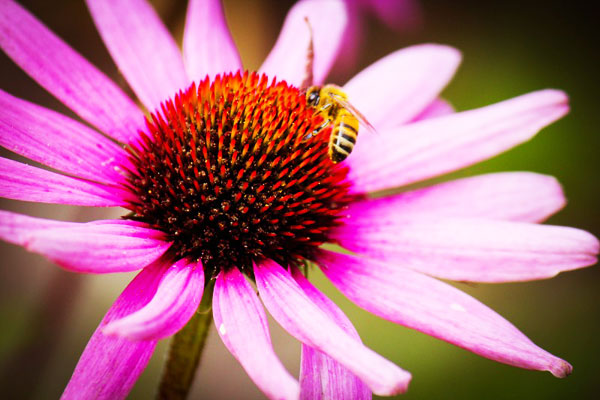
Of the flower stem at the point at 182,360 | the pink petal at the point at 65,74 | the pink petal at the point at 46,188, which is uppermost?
the pink petal at the point at 65,74

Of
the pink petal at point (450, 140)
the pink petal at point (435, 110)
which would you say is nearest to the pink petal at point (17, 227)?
the pink petal at point (450, 140)

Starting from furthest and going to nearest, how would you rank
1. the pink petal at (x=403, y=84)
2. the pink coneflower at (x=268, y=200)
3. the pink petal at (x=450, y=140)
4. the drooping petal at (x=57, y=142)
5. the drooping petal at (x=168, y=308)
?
1. the pink petal at (x=403, y=84)
2. the pink petal at (x=450, y=140)
3. the drooping petal at (x=57, y=142)
4. the pink coneflower at (x=268, y=200)
5. the drooping petal at (x=168, y=308)

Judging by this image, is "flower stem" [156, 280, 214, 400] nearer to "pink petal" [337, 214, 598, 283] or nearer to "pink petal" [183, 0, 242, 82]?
"pink petal" [337, 214, 598, 283]

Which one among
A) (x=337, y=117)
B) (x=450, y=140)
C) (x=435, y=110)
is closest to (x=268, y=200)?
(x=337, y=117)

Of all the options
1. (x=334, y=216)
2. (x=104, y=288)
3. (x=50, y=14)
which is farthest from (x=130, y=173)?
(x=50, y=14)

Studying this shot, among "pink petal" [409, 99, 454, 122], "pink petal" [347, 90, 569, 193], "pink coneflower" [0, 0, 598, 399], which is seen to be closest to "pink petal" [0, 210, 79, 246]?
"pink coneflower" [0, 0, 598, 399]

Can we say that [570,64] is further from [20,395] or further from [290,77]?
[20,395]

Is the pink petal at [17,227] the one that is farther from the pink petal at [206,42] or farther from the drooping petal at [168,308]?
the pink petal at [206,42]
